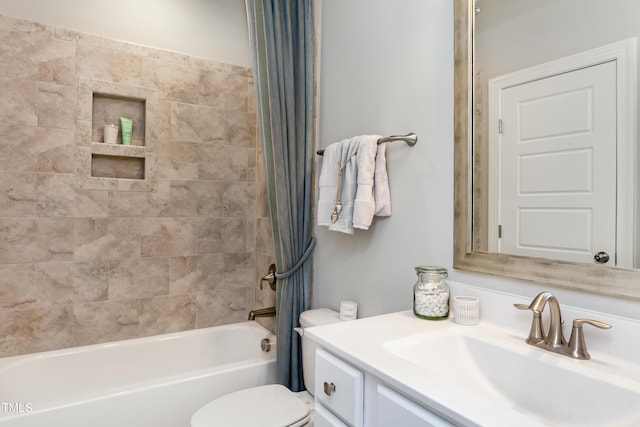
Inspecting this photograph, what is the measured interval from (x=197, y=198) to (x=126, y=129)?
571 millimetres

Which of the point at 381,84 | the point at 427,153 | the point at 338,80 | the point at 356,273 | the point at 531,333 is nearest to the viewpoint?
the point at 531,333

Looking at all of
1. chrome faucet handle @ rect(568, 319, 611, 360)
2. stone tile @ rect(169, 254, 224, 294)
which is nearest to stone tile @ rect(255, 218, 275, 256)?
stone tile @ rect(169, 254, 224, 294)

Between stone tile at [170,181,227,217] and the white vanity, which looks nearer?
the white vanity

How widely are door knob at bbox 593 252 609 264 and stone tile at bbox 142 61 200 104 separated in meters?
2.26

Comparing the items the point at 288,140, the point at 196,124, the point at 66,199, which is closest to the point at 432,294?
the point at 288,140

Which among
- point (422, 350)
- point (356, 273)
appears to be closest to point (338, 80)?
point (356, 273)

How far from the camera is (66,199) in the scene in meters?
2.09

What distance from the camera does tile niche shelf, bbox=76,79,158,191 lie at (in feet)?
6.95

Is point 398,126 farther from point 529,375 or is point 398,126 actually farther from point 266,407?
point 266,407

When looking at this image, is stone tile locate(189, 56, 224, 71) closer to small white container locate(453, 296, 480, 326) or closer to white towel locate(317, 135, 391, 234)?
white towel locate(317, 135, 391, 234)

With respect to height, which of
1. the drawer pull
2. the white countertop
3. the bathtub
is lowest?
the bathtub

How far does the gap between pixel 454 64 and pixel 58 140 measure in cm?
202

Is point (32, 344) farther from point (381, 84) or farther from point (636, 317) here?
point (636, 317)

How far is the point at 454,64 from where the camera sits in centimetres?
124
